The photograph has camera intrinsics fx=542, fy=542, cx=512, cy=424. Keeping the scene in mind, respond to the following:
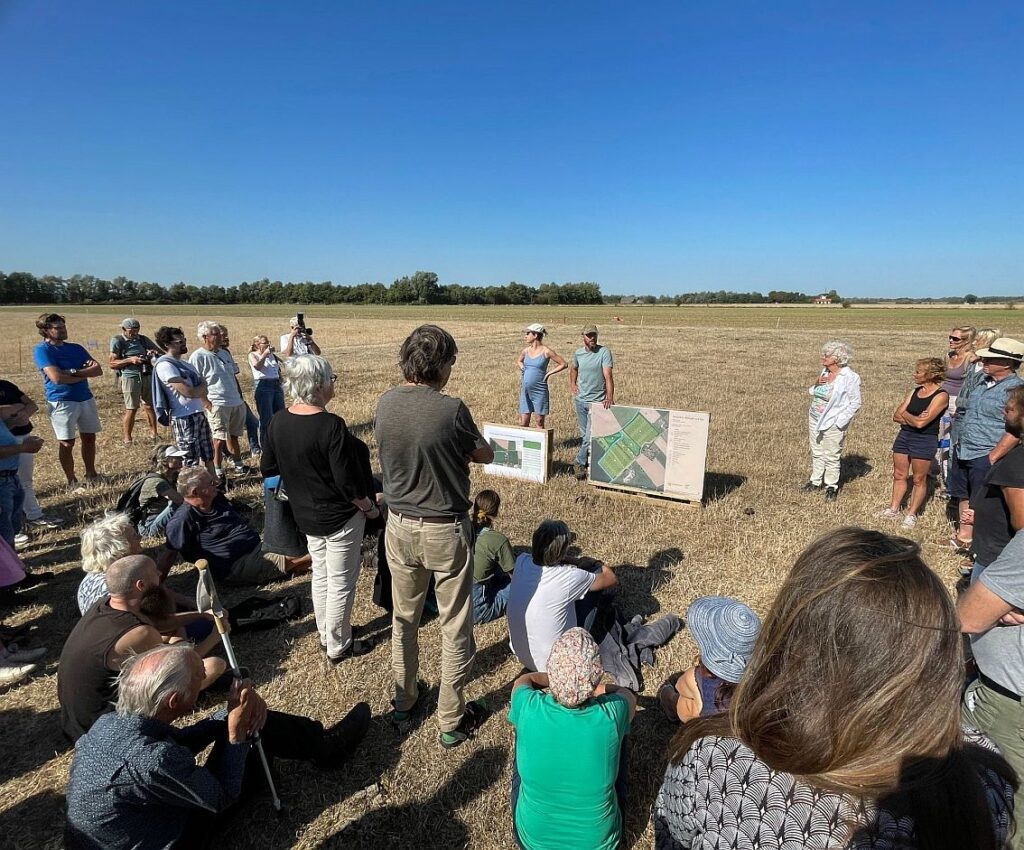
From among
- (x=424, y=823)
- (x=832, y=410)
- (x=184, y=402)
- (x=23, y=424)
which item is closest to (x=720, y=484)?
(x=832, y=410)

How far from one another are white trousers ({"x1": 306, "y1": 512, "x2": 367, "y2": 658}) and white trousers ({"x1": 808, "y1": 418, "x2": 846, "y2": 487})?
6.18 m

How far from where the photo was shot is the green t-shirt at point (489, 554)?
4.55 meters

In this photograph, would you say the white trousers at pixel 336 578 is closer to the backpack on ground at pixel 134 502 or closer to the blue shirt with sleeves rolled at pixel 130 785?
the blue shirt with sleeves rolled at pixel 130 785

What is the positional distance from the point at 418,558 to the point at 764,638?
2.23 metres

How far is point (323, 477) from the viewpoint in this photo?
373cm

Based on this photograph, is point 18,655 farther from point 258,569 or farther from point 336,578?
point 336,578

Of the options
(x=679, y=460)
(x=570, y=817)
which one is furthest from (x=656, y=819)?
(x=679, y=460)

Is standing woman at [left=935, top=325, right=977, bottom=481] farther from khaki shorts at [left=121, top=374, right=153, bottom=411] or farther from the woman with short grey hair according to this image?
khaki shorts at [left=121, top=374, right=153, bottom=411]

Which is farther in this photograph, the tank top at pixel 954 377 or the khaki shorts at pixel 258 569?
the tank top at pixel 954 377

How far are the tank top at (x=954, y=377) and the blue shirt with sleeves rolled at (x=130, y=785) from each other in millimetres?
8437

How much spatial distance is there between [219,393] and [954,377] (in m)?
9.92

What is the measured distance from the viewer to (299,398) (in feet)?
12.1

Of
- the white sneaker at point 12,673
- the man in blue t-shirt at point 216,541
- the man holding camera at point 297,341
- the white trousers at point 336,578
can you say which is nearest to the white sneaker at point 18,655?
the white sneaker at point 12,673

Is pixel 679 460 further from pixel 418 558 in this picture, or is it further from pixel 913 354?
pixel 913 354
